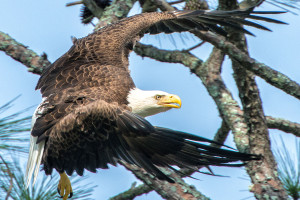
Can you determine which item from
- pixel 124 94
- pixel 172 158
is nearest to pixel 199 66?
pixel 124 94

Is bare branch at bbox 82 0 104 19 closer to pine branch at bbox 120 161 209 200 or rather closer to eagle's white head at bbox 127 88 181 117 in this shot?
eagle's white head at bbox 127 88 181 117

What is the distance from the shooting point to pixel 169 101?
14.3 feet

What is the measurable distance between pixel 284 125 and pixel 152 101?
1.24 metres

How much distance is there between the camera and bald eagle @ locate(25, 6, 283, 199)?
360 centimetres

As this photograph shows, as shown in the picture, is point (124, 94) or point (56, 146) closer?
point (56, 146)

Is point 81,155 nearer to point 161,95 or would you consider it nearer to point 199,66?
point 161,95

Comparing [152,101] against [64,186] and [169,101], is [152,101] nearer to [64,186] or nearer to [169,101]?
[169,101]

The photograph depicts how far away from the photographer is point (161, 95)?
14.5ft

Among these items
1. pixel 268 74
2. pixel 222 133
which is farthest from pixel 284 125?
pixel 268 74

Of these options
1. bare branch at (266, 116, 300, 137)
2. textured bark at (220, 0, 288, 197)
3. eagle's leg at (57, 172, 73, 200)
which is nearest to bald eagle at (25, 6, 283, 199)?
eagle's leg at (57, 172, 73, 200)

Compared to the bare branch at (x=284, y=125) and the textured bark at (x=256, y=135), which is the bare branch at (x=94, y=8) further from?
the bare branch at (x=284, y=125)

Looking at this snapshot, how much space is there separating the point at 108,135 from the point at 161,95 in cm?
86

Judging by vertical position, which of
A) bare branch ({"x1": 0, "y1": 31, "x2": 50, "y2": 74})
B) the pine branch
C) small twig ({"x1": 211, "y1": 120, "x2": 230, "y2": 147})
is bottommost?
Answer: the pine branch

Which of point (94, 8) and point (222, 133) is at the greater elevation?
point (94, 8)
